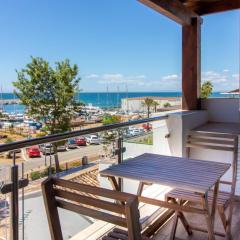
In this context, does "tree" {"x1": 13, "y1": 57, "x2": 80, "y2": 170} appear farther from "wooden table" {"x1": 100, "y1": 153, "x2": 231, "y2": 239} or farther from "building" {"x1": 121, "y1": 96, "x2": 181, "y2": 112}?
"wooden table" {"x1": 100, "y1": 153, "x2": 231, "y2": 239}

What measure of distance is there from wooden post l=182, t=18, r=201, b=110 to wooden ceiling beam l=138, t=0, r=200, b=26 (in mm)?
140

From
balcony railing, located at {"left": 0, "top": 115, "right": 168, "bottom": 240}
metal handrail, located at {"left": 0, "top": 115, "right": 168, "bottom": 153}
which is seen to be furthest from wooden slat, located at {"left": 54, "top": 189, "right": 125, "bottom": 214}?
metal handrail, located at {"left": 0, "top": 115, "right": 168, "bottom": 153}

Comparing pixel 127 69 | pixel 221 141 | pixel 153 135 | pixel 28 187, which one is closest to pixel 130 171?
pixel 28 187

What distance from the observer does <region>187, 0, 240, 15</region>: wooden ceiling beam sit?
4.23 meters

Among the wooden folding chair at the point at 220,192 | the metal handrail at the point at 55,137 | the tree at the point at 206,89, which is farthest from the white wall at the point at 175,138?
the tree at the point at 206,89

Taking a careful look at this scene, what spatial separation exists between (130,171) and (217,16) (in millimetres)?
3519

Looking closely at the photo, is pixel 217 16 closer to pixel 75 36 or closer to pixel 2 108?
pixel 2 108

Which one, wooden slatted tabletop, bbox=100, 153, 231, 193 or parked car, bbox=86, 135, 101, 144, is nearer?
wooden slatted tabletop, bbox=100, 153, 231, 193

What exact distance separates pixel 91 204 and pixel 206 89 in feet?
14.7

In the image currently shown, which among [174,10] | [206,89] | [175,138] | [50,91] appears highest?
[174,10]

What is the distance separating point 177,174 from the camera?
2.15 meters

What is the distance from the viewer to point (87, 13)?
118 feet


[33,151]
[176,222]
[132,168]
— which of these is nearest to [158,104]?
[176,222]

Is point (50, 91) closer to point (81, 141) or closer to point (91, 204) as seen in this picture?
point (81, 141)
